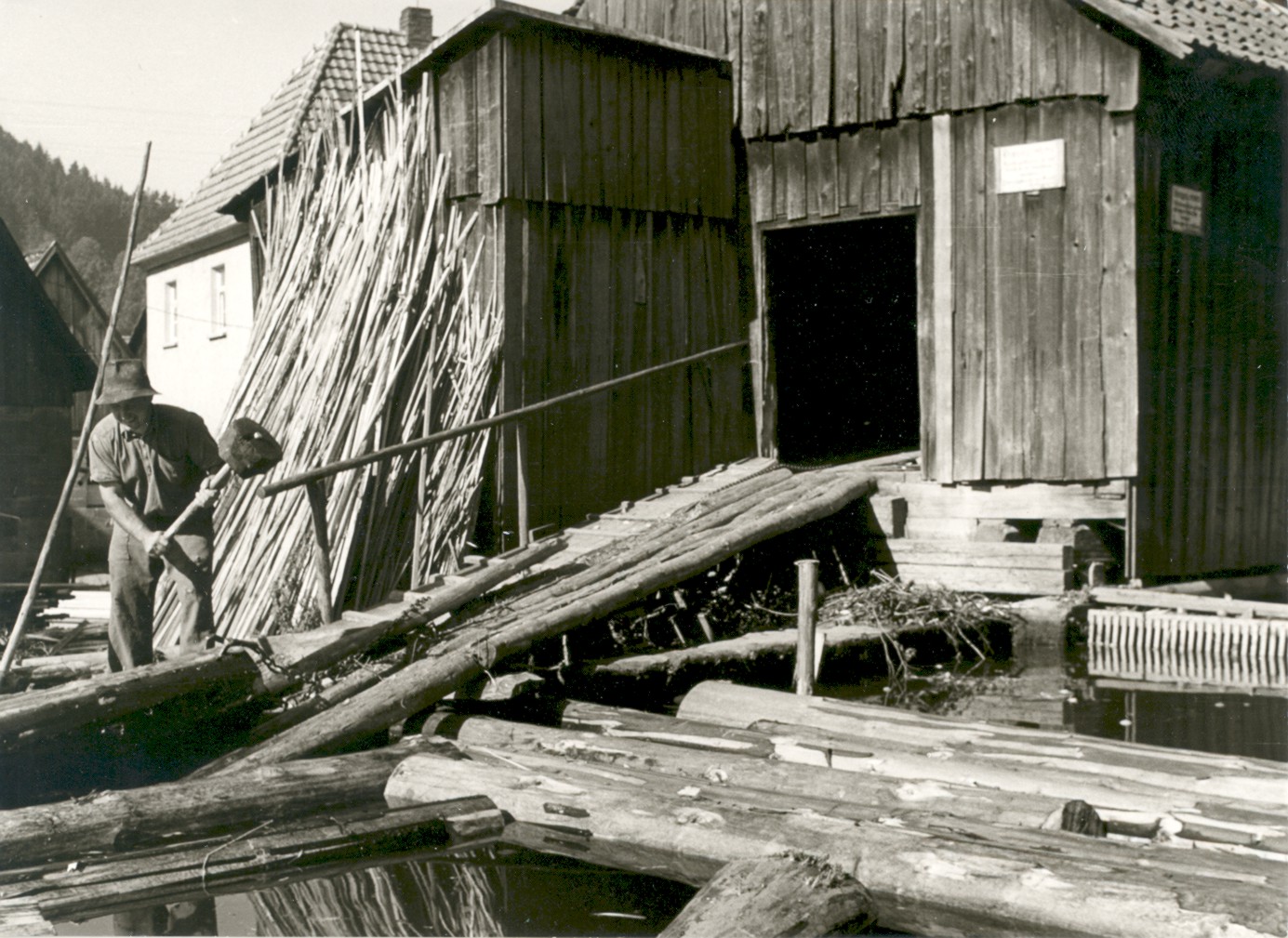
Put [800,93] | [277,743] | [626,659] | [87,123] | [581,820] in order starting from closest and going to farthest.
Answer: [581,820] < [277,743] < [87,123] < [626,659] < [800,93]

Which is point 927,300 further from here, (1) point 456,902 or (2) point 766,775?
A: (1) point 456,902

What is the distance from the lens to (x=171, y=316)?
23391mm

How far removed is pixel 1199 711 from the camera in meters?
8.59

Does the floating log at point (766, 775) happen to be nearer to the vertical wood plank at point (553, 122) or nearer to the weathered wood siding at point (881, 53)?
the vertical wood plank at point (553, 122)

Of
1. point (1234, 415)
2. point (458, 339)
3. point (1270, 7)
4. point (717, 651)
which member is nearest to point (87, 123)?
point (458, 339)

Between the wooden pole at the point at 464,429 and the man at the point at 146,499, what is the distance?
550 mm

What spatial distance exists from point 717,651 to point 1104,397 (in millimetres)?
3828

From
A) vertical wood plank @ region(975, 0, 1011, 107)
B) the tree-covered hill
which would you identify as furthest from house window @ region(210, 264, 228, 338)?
vertical wood plank @ region(975, 0, 1011, 107)

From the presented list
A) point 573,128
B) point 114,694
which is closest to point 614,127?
point 573,128

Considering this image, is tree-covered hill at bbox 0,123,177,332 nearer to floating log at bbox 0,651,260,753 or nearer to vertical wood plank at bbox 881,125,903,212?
vertical wood plank at bbox 881,125,903,212

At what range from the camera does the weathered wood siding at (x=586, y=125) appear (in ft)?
37.9

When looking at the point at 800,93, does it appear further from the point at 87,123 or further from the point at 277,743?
the point at 277,743

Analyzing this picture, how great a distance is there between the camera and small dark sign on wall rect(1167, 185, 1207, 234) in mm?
11102

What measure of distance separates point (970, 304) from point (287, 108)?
39.2ft
